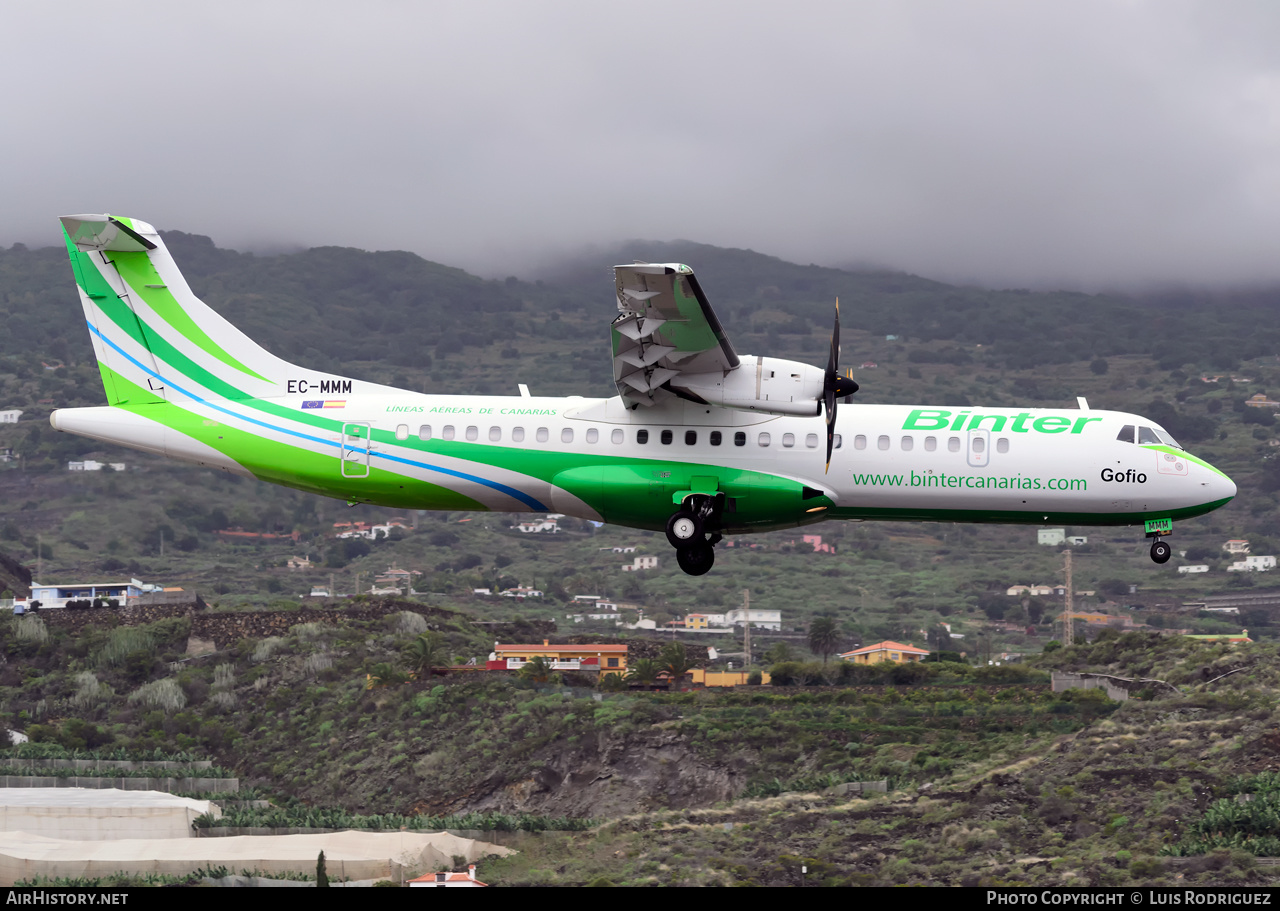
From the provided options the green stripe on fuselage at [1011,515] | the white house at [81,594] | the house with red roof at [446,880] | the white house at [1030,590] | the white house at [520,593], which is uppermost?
the green stripe on fuselage at [1011,515]

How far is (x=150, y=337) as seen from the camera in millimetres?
38188

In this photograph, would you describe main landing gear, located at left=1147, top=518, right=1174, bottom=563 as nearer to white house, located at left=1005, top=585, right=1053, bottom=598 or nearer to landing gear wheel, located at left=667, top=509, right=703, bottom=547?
landing gear wheel, located at left=667, top=509, right=703, bottom=547

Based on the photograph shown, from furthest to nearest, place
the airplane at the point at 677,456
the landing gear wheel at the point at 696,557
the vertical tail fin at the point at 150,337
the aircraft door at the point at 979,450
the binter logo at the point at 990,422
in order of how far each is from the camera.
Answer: the vertical tail fin at the point at 150,337 → the binter logo at the point at 990,422 → the landing gear wheel at the point at 696,557 → the aircraft door at the point at 979,450 → the airplane at the point at 677,456

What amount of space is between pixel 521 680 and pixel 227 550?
105 m

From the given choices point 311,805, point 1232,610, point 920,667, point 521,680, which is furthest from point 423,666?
point 1232,610

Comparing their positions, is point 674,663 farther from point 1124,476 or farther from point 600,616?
point 600,616

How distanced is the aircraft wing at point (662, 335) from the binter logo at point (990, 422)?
573cm

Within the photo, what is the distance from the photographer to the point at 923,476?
117 ft

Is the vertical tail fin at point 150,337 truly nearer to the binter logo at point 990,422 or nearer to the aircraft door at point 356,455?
the aircraft door at point 356,455

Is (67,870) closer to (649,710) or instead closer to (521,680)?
(649,710)

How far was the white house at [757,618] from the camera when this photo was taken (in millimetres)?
170775

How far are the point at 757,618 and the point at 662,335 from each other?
143319mm

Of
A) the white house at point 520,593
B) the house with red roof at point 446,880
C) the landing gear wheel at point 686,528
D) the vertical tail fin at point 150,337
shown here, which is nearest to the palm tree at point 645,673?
the house with red roof at point 446,880

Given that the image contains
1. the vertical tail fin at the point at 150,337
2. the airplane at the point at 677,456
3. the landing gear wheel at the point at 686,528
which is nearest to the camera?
the landing gear wheel at the point at 686,528
